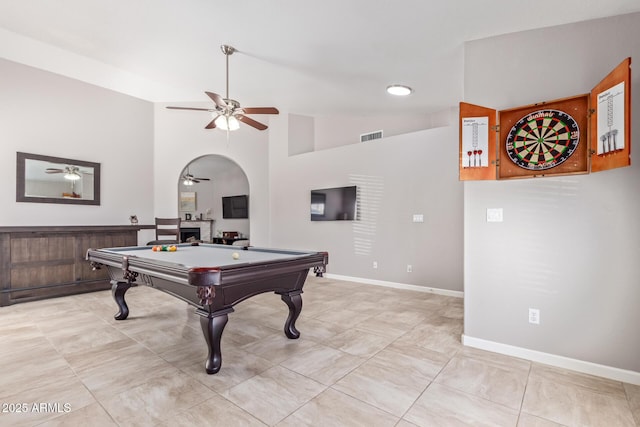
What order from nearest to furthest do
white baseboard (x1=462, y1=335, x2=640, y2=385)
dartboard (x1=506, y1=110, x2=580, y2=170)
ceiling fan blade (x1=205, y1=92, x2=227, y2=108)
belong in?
white baseboard (x1=462, y1=335, x2=640, y2=385) < dartboard (x1=506, y1=110, x2=580, y2=170) < ceiling fan blade (x1=205, y1=92, x2=227, y2=108)

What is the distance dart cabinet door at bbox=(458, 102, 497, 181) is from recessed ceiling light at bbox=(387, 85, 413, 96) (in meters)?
1.62

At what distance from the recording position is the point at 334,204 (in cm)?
592

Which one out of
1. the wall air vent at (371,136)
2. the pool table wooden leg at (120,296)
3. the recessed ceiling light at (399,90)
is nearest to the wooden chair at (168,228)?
the pool table wooden leg at (120,296)

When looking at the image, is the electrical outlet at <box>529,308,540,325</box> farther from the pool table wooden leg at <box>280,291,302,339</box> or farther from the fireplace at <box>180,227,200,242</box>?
the fireplace at <box>180,227,200,242</box>

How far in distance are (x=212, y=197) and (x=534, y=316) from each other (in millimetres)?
9679

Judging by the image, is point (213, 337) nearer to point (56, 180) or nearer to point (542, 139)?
point (542, 139)

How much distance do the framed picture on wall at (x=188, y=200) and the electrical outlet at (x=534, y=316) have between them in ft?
32.0

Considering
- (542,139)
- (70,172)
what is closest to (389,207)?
(542,139)

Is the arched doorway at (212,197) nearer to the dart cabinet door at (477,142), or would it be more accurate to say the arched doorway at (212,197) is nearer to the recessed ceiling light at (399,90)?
the recessed ceiling light at (399,90)

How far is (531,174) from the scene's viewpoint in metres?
2.59

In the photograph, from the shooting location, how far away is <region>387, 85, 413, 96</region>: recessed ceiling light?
14.0ft

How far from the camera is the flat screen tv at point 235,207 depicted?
9145 mm

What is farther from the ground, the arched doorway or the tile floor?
the arched doorway

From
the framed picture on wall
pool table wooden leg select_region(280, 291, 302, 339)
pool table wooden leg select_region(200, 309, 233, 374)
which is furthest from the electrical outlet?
the framed picture on wall
